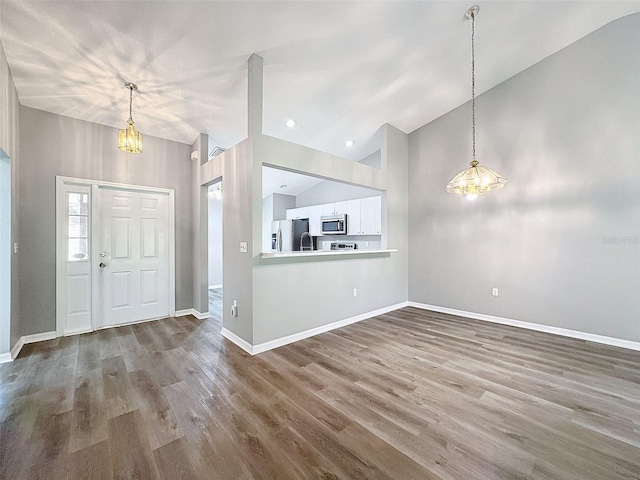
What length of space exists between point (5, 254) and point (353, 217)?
5.03 metres

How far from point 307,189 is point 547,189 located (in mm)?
5202

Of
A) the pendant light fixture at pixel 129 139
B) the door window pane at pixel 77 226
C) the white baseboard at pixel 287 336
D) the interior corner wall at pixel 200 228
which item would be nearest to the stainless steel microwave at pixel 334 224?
the white baseboard at pixel 287 336

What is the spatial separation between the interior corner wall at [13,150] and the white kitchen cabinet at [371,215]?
4.95m

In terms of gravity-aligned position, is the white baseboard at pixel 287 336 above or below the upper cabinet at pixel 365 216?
below

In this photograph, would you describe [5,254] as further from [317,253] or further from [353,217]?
[353,217]

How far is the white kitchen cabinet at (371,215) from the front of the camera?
17.2ft

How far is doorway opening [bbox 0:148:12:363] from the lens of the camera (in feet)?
9.27

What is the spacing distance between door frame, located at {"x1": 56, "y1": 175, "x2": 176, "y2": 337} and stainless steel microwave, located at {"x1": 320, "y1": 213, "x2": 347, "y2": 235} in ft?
10.4

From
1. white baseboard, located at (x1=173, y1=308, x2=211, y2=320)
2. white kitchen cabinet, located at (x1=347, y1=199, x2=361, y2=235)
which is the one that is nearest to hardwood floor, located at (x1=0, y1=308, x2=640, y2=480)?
white baseboard, located at (x1=173, y1=308, x2=211, y2=320)

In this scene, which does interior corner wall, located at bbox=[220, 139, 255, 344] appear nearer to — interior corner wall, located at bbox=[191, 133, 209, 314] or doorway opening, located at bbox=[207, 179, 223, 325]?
interior corner wall, located at bbox=[191, 133, 209, 314]

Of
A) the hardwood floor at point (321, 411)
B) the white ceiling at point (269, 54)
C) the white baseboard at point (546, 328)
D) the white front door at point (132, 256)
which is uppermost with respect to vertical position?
the white ceiling at point (269, 54)

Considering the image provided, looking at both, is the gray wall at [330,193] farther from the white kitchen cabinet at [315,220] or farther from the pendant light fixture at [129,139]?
the pendant light fixture at [129,139]

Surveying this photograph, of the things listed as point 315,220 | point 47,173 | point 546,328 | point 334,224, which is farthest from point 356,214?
point 47,173

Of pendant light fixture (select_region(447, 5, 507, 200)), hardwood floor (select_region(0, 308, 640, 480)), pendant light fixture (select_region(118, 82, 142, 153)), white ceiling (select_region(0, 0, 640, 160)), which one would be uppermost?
white ceiling (select_region(0, 0, 640, 160))
